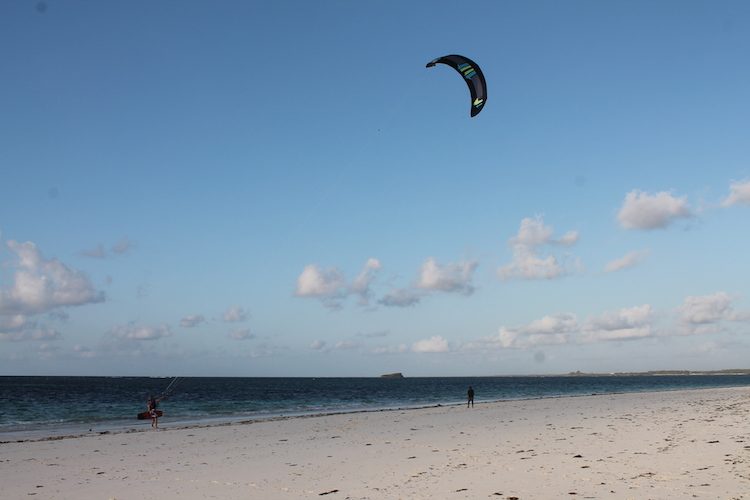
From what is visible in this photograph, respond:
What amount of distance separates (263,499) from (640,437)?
36.4ft

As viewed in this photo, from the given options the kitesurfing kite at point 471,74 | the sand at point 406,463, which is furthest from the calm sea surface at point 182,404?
the kitesurfing kite at point 471,74

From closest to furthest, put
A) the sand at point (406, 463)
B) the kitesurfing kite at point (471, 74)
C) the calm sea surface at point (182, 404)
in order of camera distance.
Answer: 1. the sand at point (406, 463)
2. the kitesurfing kite at point (471, 74)
3. the calm sea surface at point (182, 404)

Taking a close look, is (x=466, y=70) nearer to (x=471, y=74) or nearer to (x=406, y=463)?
(x=471, y=74)

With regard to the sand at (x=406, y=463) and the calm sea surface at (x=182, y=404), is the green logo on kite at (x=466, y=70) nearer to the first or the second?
the sand at (x=406, y=463)

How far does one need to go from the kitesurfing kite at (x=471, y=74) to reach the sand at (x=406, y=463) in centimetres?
1002

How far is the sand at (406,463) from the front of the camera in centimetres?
1044

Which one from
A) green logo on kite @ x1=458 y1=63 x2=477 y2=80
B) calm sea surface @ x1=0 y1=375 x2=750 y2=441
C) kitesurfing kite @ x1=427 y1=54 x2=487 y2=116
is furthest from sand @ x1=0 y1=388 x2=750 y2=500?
green logo on kite @ x1=458 y1=63 x2=477 y2=80

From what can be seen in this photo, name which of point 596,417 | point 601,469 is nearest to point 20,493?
point 601,469

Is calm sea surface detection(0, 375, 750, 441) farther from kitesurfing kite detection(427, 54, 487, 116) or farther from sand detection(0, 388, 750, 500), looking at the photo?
kitesurfing kite detection(427, 54, 487, 116)

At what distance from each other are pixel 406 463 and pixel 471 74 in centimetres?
1149

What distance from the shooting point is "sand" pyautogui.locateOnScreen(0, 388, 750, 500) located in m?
10.4

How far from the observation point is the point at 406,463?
44.5ft

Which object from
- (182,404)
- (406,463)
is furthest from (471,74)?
(182,404)

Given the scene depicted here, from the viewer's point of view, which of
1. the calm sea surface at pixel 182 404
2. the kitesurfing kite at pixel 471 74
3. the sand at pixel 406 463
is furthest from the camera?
the calm sea surface at pixel 182 404
